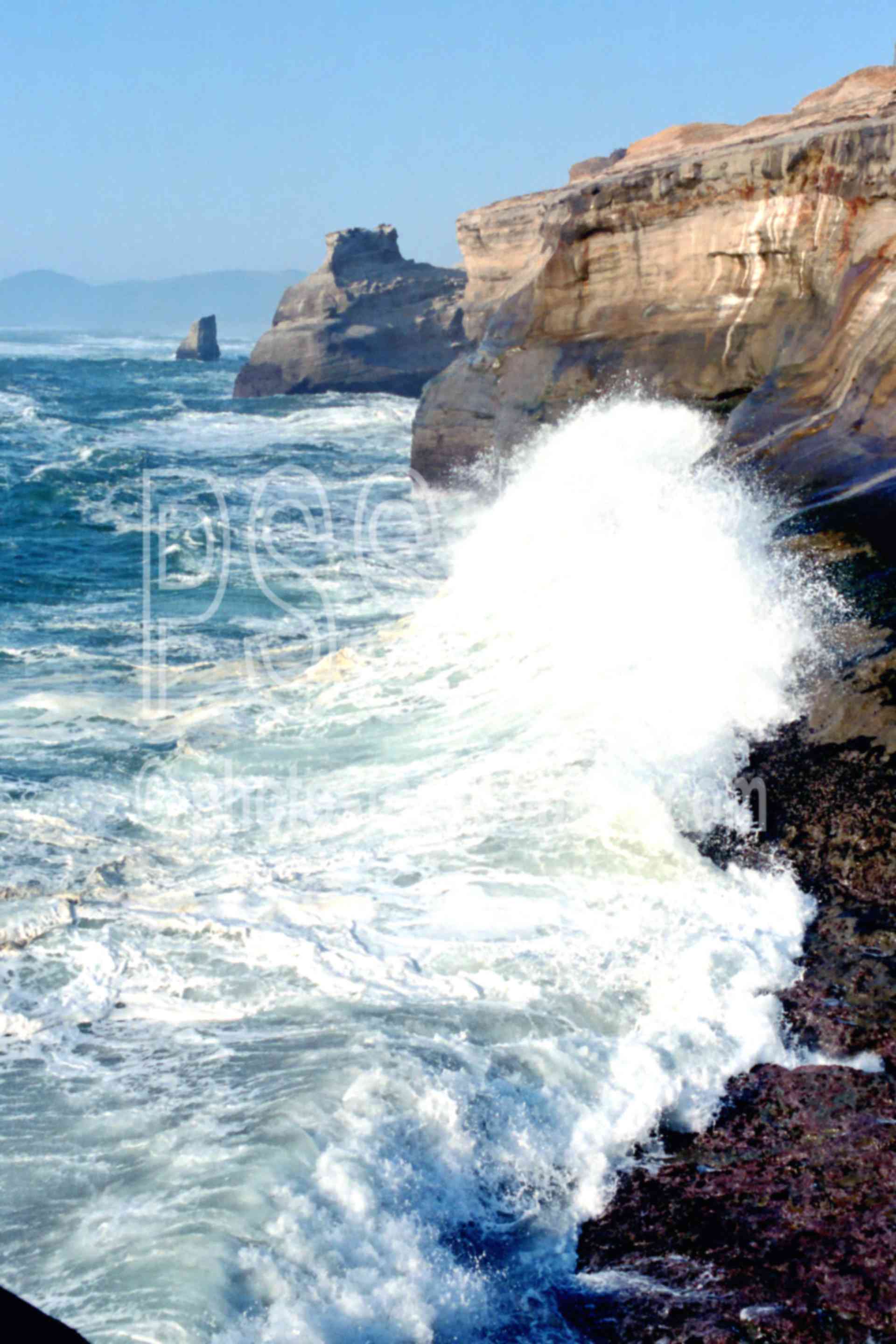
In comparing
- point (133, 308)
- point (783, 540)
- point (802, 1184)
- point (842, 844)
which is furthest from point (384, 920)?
point (133, 308)

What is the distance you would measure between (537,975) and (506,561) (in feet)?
22.8

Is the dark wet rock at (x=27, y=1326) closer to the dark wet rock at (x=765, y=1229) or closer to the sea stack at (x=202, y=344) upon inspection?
the dark wet rock at (x=765, y=1229)

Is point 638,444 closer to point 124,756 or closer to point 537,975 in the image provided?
point 124,756

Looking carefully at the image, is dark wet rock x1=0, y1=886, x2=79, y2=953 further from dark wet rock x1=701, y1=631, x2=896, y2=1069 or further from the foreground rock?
the foreground rock

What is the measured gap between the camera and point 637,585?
26.1 feet

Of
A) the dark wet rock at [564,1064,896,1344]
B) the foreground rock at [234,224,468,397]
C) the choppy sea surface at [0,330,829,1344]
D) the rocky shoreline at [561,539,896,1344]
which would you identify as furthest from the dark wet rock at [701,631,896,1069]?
the foreground rock at [234,224,468,397]

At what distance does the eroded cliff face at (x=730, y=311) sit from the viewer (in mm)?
8312

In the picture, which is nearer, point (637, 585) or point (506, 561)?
point (637, 585)

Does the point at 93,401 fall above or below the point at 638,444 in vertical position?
below

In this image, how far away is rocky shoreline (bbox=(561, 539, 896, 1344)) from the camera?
2682mm

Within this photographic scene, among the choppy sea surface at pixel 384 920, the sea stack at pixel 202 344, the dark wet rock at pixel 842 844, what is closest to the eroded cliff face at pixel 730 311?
the choppy sea surface at pixel 384 920

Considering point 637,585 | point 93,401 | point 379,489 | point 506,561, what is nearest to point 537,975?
point 637,585

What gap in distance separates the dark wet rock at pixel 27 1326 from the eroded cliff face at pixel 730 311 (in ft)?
21.0

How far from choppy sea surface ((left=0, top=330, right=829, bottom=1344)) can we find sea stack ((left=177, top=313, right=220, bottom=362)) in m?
42.0
